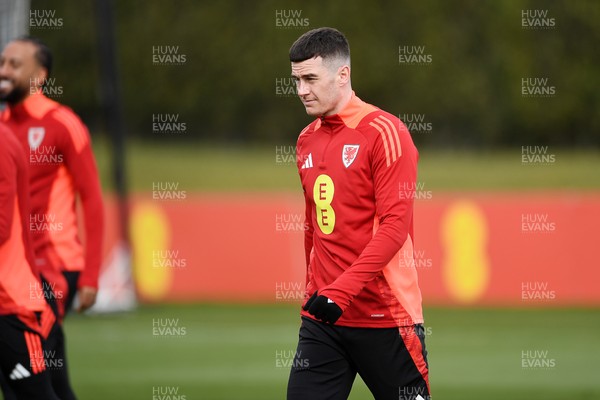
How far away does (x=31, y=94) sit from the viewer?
700cm

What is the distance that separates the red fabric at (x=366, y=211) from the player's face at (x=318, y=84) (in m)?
0.10

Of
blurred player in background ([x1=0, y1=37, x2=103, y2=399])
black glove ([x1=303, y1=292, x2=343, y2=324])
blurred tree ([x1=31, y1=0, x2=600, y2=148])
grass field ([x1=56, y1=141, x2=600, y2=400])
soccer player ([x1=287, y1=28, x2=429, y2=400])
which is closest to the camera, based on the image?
black glove ([x1=303, y1=292, x2=343, y2=324])

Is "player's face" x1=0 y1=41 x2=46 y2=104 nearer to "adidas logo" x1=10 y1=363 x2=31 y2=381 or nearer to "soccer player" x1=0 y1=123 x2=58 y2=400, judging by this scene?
"soccer player" x1=0 y1=123 x2=58 y2=400

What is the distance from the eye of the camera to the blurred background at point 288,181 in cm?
1215

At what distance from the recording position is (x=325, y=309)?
16.8 ft

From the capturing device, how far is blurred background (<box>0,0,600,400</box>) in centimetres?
1215

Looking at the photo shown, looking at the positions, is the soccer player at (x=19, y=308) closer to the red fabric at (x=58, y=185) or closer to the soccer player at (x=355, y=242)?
the red fabric at (x=58, y=185)

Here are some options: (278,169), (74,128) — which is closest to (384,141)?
(74,128)

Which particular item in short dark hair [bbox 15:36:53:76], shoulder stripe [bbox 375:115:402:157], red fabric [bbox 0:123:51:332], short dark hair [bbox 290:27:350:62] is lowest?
red fabric [bbox 0:123:51:332]

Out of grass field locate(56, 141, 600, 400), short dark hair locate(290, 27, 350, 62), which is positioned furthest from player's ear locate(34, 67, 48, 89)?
grass field locate(56, 141, 600, 400)

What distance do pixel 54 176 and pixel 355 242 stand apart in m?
2.32

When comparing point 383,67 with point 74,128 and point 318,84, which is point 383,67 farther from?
point 318,84

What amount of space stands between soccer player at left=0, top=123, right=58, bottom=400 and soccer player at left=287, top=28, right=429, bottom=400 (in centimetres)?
130

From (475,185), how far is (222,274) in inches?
428
